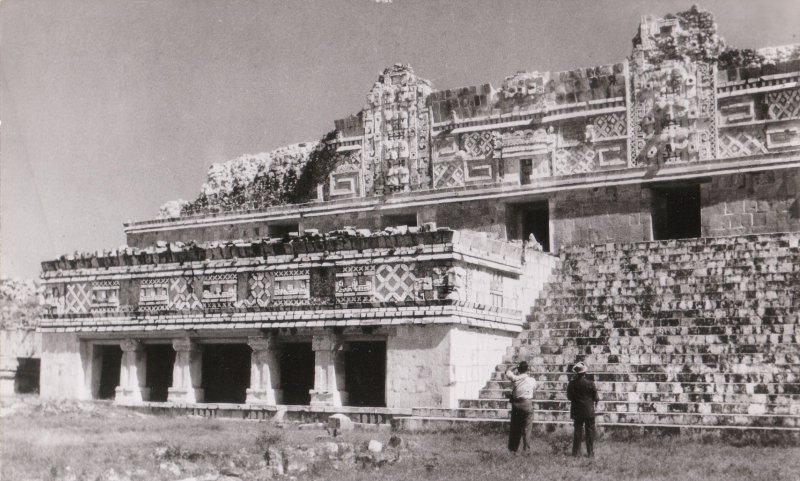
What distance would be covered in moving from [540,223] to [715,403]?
A: 8832 millimetres

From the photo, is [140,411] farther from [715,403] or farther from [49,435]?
[715,403]

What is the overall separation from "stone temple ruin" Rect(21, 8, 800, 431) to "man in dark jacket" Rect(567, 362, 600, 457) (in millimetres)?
1403

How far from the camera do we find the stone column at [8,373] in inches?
769

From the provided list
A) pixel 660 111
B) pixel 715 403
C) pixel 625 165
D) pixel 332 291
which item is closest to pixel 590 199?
pixel 625 165

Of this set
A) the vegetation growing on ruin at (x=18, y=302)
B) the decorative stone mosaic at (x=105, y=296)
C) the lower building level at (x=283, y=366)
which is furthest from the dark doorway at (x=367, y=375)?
the vegetation growing on ruin at (x=18, y=302)

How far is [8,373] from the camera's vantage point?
19906 mm

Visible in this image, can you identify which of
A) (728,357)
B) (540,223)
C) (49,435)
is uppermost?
(540,223)

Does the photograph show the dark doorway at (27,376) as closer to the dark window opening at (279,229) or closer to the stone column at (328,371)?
the dark window opening at (279,229)

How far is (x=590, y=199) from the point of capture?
1892cm

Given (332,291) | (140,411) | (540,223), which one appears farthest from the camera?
(540,223)

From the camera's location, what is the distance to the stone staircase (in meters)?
12.1

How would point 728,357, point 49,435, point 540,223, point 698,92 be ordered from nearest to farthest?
point 49,435 < point 728,357 < point 698,92 < point 540,223

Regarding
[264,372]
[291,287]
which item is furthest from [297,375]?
[291,287]

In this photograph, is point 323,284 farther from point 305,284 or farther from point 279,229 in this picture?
point 279,229
